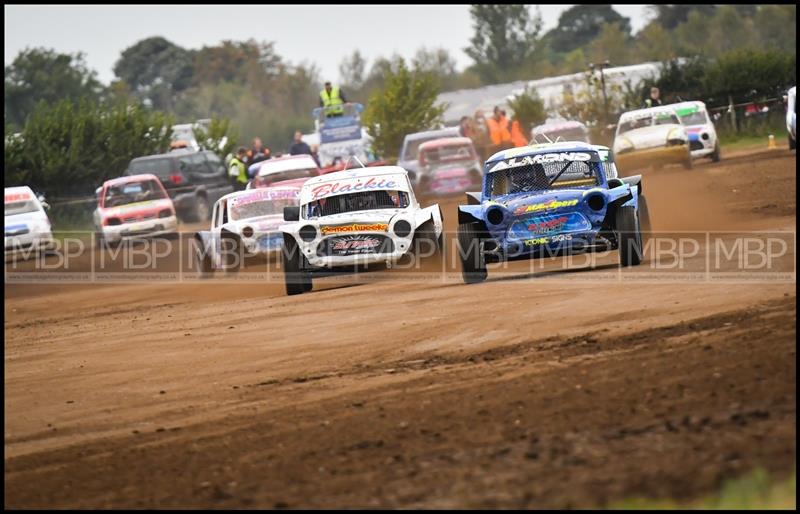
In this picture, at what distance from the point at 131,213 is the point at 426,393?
21.6 meters

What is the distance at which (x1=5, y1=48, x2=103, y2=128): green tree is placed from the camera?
287 feet

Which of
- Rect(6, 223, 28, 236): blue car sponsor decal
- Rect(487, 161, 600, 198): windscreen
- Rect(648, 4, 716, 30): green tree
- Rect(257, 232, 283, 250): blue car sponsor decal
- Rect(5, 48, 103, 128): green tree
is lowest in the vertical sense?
Rect(257, 232, 283, 250): blue car sponsor decal

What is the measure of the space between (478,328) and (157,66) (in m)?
117

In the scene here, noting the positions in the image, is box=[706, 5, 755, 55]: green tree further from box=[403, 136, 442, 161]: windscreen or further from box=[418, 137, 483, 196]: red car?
box=[418, 137, 483, 196]: red car

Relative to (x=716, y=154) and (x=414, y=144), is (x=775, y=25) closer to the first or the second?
(x=716, y=154)

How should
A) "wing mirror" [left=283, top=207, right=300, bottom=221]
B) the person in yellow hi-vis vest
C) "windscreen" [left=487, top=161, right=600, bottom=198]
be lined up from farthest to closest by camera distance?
the person in yellow hi-vis vest, "wing mirror" [left=283, top=207, right=300, bottom=221], "windscreen" [left=487, top=161, right=600, bottom=198]

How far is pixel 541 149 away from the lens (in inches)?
628

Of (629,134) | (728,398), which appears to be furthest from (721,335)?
(629,134)

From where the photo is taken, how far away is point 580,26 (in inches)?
5487

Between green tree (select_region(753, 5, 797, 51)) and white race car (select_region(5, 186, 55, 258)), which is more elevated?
green tree (select_region(753, 5, 797, 51))

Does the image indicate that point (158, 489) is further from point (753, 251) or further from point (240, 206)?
point (240, 206)

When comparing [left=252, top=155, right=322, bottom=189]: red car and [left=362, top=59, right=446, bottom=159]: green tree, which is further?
[left=362, top=59, right=446, bottom=159]: green tree

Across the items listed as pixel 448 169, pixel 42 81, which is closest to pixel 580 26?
pixel 42 81

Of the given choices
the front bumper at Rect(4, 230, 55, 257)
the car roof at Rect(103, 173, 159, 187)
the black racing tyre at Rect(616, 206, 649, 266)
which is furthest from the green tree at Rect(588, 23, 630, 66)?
the black racing tyre at Rect(616, 206, 649, 266)
